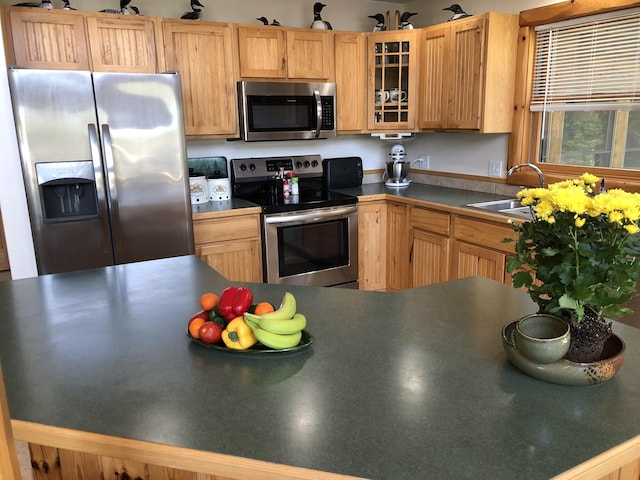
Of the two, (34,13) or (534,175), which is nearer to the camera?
(34,13)

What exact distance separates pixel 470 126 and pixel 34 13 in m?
2.83

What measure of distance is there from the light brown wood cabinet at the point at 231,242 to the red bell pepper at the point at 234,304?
1.99 m

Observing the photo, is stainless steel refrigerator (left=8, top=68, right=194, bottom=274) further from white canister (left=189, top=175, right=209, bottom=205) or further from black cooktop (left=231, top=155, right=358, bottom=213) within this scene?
black cooktop (left=231, top=155, right=358, bottom=213)

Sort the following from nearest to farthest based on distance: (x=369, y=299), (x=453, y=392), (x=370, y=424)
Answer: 1. (x=370, y=424)
2. (x=453, y=392)
3. (x=369, y=299)

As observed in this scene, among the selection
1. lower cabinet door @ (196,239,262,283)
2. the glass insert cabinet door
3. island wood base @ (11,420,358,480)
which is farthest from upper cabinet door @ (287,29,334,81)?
island wood base @ (11,420,358,480)

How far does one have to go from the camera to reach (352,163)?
14.1ft

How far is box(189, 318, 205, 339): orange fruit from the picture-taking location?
135 cm

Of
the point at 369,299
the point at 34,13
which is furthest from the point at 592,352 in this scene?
the point at 34,13

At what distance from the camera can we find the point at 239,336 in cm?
128

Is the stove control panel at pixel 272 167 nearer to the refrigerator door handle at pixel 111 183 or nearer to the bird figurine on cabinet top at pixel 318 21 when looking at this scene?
the bird figurine on cabinet top at pixel 318 21

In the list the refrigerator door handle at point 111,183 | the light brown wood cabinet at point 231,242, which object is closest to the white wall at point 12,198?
the refrigerator door handle at point 111,183

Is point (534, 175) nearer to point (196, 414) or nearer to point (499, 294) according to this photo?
point (499, 294)

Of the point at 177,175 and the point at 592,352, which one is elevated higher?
the point at 177,175

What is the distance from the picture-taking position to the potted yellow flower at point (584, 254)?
99cm
